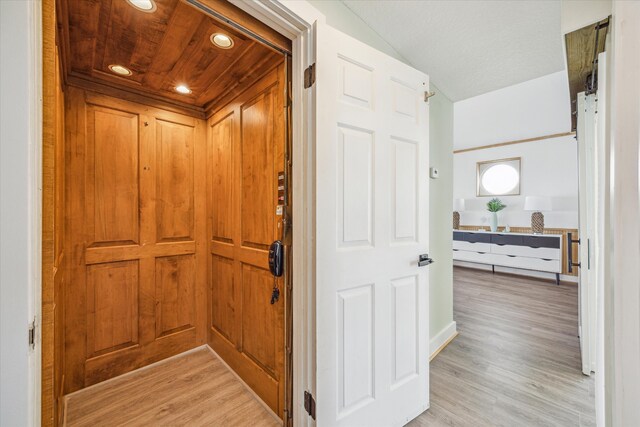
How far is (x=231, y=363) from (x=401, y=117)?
2.23 m

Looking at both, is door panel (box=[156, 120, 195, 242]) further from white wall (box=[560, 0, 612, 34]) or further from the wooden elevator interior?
white wall (box=[560, 0, 612, 34])

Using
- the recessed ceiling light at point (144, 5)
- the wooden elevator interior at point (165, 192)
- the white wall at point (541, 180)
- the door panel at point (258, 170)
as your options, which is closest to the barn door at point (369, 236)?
the wooden elevator interior at point (165, 192)

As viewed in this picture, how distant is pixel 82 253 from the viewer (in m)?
1.86

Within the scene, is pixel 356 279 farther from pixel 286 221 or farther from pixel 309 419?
pixel 309 419

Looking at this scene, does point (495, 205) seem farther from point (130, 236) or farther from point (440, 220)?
point (130, 236)

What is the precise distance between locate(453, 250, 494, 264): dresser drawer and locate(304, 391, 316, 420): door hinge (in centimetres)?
521

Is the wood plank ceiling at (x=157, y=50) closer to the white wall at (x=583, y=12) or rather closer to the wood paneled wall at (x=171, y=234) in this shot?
the wood paneled wall at (x=171, y=234)

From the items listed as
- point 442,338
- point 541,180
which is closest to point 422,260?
point 442,338

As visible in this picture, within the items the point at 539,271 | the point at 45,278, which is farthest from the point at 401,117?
the point at 539,271

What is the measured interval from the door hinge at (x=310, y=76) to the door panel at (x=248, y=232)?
1.29 ft

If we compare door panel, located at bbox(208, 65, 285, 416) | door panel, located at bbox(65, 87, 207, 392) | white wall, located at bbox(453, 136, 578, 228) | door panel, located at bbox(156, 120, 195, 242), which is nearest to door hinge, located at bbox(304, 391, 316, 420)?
door panel, located at bbox(208, 65, 285, 416)

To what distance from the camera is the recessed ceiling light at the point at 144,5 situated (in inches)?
47.9

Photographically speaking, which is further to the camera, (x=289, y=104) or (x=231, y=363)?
(x=231, y=363)

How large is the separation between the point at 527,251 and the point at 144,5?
234 inches
